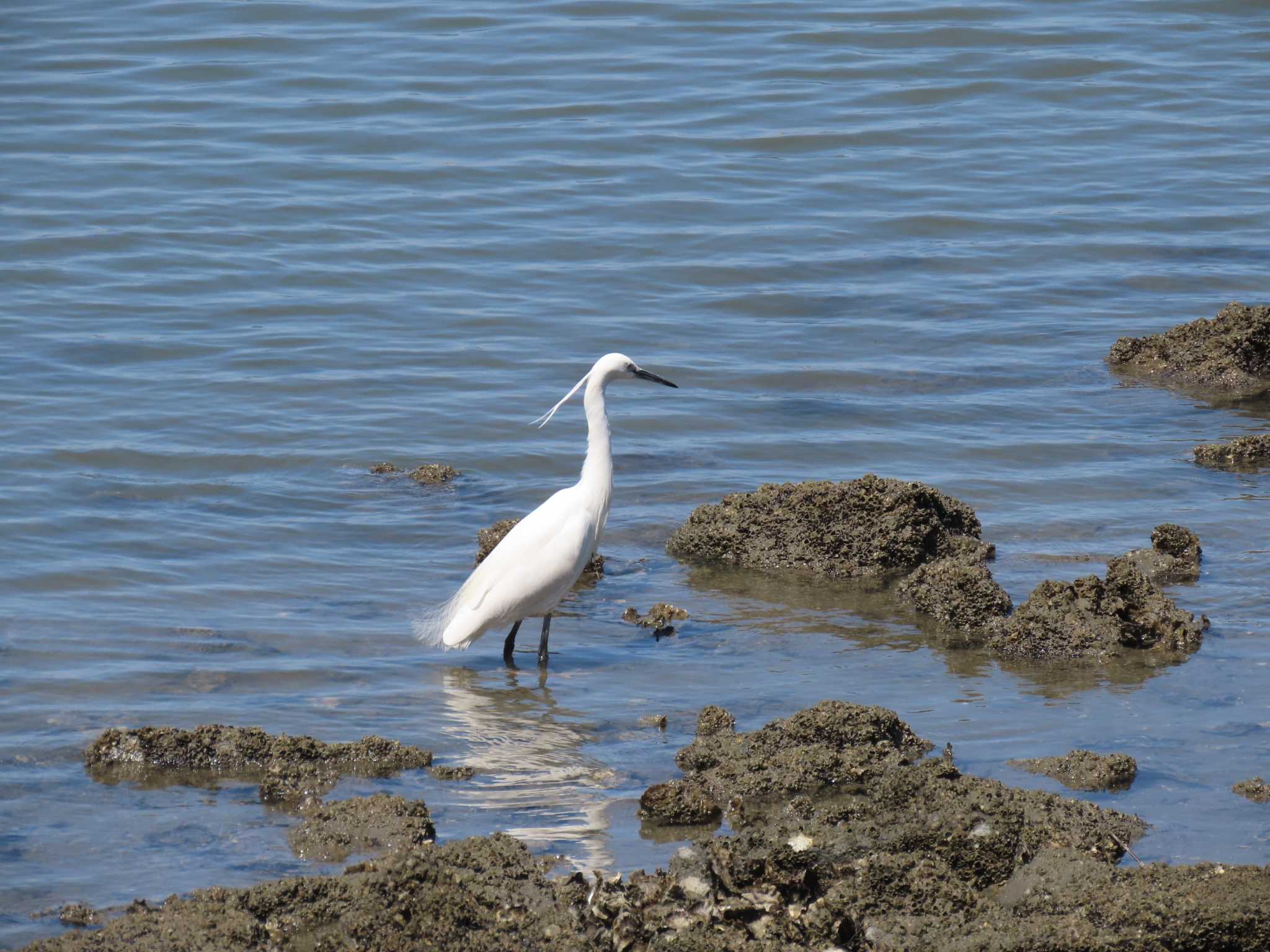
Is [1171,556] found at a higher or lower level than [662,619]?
higher

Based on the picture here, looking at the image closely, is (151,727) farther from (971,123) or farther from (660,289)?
(971,123)

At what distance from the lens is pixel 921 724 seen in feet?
19.5

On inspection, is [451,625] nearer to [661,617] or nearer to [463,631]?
[463,631]

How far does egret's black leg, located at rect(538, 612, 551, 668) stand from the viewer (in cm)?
708

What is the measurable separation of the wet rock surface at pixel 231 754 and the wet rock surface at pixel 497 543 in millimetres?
2507

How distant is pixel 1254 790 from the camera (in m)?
5.11

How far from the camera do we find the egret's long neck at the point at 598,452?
7602 millimetres

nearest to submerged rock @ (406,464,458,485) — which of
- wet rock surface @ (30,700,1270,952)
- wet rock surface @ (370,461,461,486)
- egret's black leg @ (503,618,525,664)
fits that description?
wet rock surface @ (370,461,461,486)

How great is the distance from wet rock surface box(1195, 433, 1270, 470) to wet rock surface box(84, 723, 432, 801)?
531 cm

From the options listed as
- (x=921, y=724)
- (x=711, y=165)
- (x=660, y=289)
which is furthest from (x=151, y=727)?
(x=711, y=165)

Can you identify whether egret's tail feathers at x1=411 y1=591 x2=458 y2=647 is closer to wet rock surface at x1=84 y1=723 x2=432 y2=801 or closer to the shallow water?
the shallow water

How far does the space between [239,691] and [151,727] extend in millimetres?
937

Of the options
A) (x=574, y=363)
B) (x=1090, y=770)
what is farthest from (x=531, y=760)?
(x=574, y=363)

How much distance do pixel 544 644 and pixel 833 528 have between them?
1.60 meters
